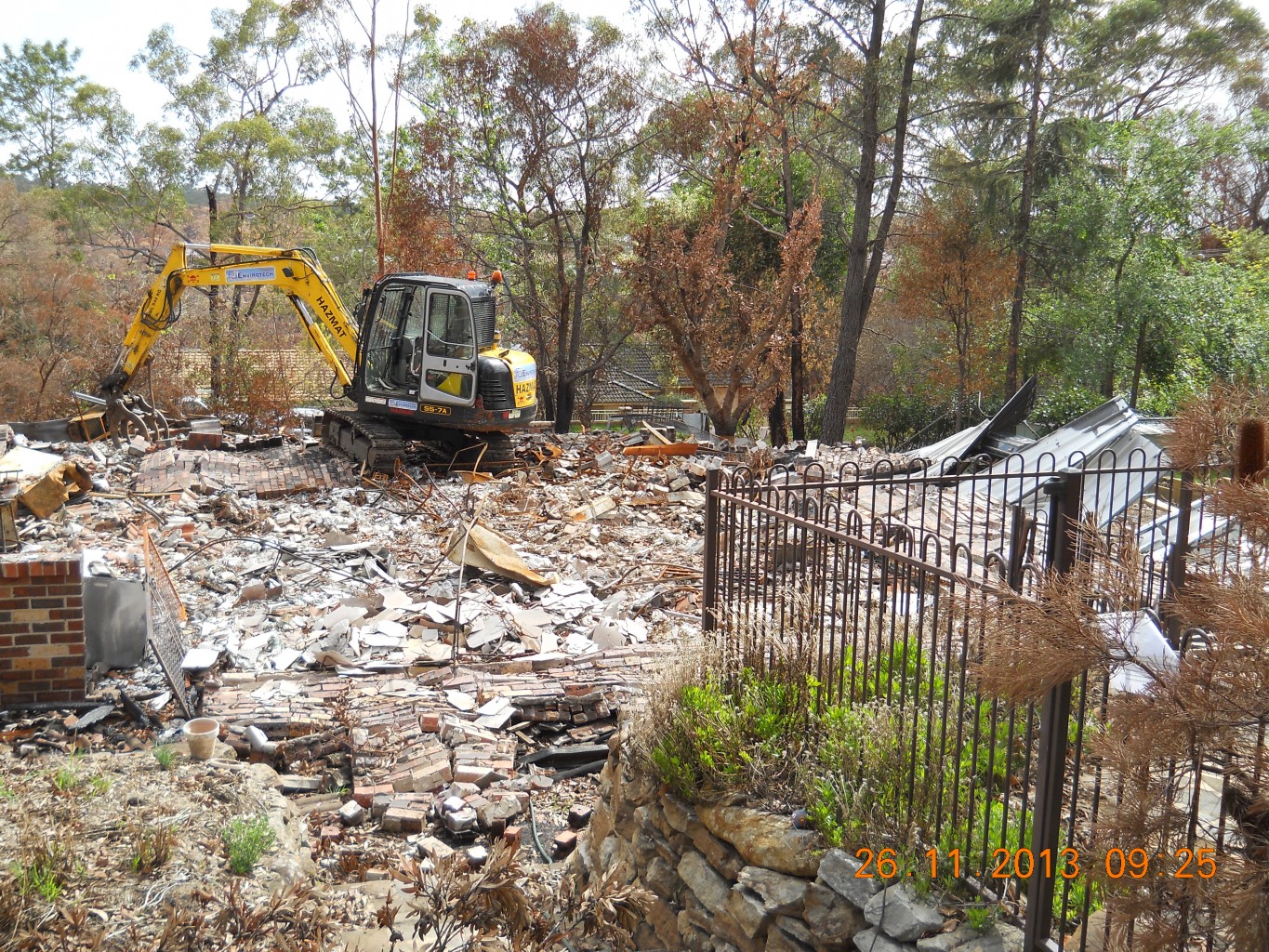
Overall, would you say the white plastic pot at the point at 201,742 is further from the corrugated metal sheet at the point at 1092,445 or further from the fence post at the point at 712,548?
the corrugated metal sheet at the point at 1092,445

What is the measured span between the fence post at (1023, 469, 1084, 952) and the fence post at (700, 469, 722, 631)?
7.50 ft

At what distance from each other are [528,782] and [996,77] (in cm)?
2248

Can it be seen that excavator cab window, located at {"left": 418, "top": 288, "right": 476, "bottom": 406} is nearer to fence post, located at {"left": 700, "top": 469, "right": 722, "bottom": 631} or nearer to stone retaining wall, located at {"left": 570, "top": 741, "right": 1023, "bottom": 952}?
fence post, located at {"left": 700, "top": 469, "right": 722, "bottom": 631}

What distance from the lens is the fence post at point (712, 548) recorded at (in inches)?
209

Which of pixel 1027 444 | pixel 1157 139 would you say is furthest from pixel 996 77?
pixel 1027 444

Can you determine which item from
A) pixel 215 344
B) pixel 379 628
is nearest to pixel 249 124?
pixel 215 344

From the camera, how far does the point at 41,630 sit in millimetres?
5914

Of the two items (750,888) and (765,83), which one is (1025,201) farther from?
(750,888)

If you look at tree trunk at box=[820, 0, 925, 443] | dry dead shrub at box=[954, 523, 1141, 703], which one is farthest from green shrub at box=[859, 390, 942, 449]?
dry dead shrub at box=[954, 523, 1141, 703]

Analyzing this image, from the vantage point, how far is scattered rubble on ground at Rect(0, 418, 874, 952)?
602cm

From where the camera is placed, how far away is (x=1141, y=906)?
2.16 m

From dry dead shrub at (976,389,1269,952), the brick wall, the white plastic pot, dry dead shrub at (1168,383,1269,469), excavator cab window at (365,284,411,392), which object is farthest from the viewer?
excavator cab window at (365,284,411,392)

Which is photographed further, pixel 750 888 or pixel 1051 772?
pixel 750 888

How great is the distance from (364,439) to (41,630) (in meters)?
10.1
